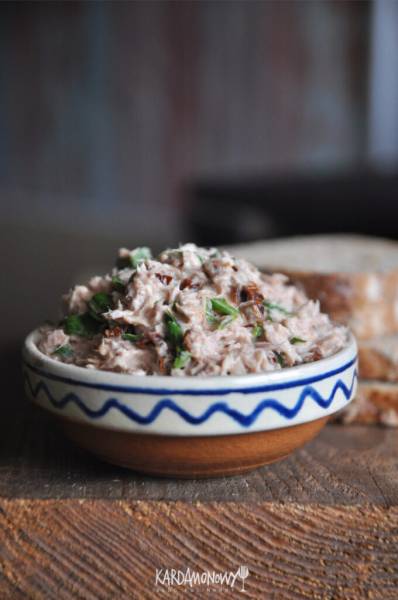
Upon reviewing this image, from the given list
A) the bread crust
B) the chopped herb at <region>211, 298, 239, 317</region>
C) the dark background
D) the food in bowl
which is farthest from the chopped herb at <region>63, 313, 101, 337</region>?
the dark background

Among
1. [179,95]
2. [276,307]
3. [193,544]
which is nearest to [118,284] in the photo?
[276,307]

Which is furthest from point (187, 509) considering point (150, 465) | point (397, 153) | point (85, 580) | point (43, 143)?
point (397, 153)

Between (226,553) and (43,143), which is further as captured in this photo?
(43,143)

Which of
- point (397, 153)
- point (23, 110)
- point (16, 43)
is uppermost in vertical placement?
point (16, 43)

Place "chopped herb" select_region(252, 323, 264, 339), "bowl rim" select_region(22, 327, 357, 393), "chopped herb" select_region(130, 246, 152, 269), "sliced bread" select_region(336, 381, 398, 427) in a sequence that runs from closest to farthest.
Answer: "bowl rim" select_region(22, 327, 357, 393) → "chopped herb" select_region(252, 323, 264, 339) → "chopped herb" select_region(130, 246, 152, 269) → "sliced bread" select_region(336, 381, 398, 427)

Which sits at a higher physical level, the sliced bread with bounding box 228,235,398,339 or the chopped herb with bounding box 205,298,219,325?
the chopped herb with bounding box 205,298,219,325

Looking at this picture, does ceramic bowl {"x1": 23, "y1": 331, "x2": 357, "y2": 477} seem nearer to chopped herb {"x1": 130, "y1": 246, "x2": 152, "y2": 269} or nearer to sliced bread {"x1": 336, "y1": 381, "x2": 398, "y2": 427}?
chopped herb {"x1": 130, "y1": 246, "x2": 152, "y2": 269}

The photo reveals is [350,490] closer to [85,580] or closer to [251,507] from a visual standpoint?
[251,507]

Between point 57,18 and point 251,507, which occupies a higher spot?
point 57,18

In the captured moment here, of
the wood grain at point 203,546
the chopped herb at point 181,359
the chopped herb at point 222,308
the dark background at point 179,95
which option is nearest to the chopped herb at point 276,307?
the chopped herb at point 222,308
